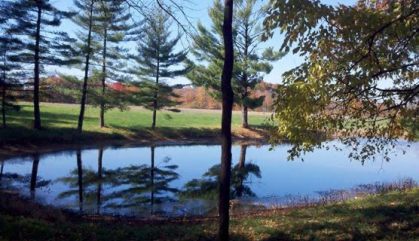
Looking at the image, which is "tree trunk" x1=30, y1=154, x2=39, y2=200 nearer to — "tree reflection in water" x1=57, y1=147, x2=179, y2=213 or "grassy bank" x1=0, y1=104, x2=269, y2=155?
"tree reflection in water" x1=57, y1=147, x2=179, y2=213

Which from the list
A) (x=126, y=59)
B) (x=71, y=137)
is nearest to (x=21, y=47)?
(x=71, y=137)

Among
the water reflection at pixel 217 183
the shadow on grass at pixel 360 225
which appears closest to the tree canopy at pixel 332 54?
the shadow on grass at pixel 360 225

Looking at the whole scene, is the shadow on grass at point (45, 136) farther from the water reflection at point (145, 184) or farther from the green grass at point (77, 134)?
the water reflection at point (145, 184)

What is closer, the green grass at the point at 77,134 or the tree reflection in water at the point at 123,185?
the tree reflection in water at the point at 123,185

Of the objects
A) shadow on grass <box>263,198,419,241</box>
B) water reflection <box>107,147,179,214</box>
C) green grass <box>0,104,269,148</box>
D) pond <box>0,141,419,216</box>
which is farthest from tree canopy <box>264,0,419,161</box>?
green grass <box>0,104,269,148</box>

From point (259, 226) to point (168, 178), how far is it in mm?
10147

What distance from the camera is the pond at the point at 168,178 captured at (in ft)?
43.8

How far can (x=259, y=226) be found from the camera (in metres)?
8.73

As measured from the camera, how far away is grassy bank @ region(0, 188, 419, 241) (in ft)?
23.0

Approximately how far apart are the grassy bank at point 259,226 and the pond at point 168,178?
1.38 metres

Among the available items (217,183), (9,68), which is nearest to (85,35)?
(9,68)

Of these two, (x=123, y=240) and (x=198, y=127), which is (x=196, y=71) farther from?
(x=123, y=240)

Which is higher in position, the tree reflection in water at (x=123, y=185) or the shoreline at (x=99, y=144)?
the shoreline at (x=99, y=144)

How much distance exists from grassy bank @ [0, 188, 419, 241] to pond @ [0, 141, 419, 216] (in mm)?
1381
